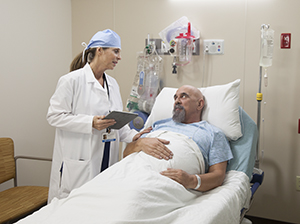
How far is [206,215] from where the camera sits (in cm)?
131

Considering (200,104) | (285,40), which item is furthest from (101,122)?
(285,40)

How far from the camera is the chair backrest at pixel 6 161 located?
2275 millimetres

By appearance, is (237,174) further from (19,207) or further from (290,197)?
(19,207)

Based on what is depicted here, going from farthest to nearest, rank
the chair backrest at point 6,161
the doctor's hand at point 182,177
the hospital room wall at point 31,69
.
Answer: the hospital room wall at point 31,69
the chair backrest at point 6,161
the doctor's hand at point 182,177

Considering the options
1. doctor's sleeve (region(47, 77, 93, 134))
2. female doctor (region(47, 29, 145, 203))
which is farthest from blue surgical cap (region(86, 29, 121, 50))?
doctor's sleeve (region(47, 77, 93, 134))

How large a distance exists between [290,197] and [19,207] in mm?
2147

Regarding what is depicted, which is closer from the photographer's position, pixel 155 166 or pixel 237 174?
pixel 155 166

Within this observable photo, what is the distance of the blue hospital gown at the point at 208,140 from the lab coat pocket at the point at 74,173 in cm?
62

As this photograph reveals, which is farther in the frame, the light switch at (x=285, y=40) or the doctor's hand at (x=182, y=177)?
the light switch at (x=285, y=40)

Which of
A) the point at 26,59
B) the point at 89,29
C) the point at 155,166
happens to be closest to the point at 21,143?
the point at 26,59

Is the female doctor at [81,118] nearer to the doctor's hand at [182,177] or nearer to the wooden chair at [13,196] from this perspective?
the wooden chair at [13,196]

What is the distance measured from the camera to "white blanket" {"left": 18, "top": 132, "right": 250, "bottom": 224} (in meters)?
1.21

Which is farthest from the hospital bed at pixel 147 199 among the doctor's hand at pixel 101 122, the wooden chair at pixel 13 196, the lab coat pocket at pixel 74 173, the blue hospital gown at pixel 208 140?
the wooden chair at pixel 13 196

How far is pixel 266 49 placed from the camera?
230 cm
